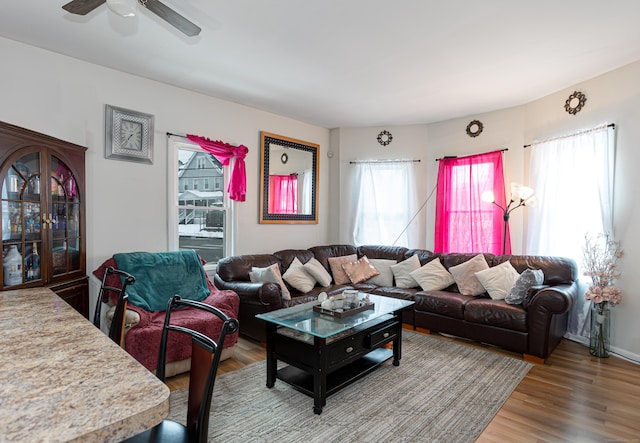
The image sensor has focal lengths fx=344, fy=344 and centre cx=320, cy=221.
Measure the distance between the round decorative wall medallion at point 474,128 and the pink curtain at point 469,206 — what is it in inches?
13.0

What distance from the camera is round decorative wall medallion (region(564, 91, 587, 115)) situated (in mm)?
3713

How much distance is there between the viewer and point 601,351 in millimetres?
3287

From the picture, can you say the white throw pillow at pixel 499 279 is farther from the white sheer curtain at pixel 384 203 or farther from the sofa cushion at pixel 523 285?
the white sheer curtain at pixel 384 203

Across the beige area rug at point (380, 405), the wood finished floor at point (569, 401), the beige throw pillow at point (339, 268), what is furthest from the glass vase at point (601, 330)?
the beige throw pillow at point (339, 268)

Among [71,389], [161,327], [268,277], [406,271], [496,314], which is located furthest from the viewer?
[406,271]

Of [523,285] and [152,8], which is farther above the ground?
[152,8]

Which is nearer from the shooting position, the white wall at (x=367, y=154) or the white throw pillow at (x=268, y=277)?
the white throw pillow at (x=268, y=277)

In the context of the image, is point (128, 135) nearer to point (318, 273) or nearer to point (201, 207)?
point (201, 207)

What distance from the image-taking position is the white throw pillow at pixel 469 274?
3956 millimetres

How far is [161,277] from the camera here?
3213 mm

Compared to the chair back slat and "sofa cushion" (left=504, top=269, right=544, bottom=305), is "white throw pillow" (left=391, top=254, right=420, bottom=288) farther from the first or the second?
the chair back slat

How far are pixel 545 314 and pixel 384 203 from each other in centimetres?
277

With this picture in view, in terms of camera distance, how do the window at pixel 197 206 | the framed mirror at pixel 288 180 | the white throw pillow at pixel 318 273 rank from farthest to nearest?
the framed mirror at pixel 288 180 → the white throw pillow at pixel 318 273 → the window at pixel 197 206

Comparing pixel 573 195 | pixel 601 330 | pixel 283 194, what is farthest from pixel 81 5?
pixel 601 330
